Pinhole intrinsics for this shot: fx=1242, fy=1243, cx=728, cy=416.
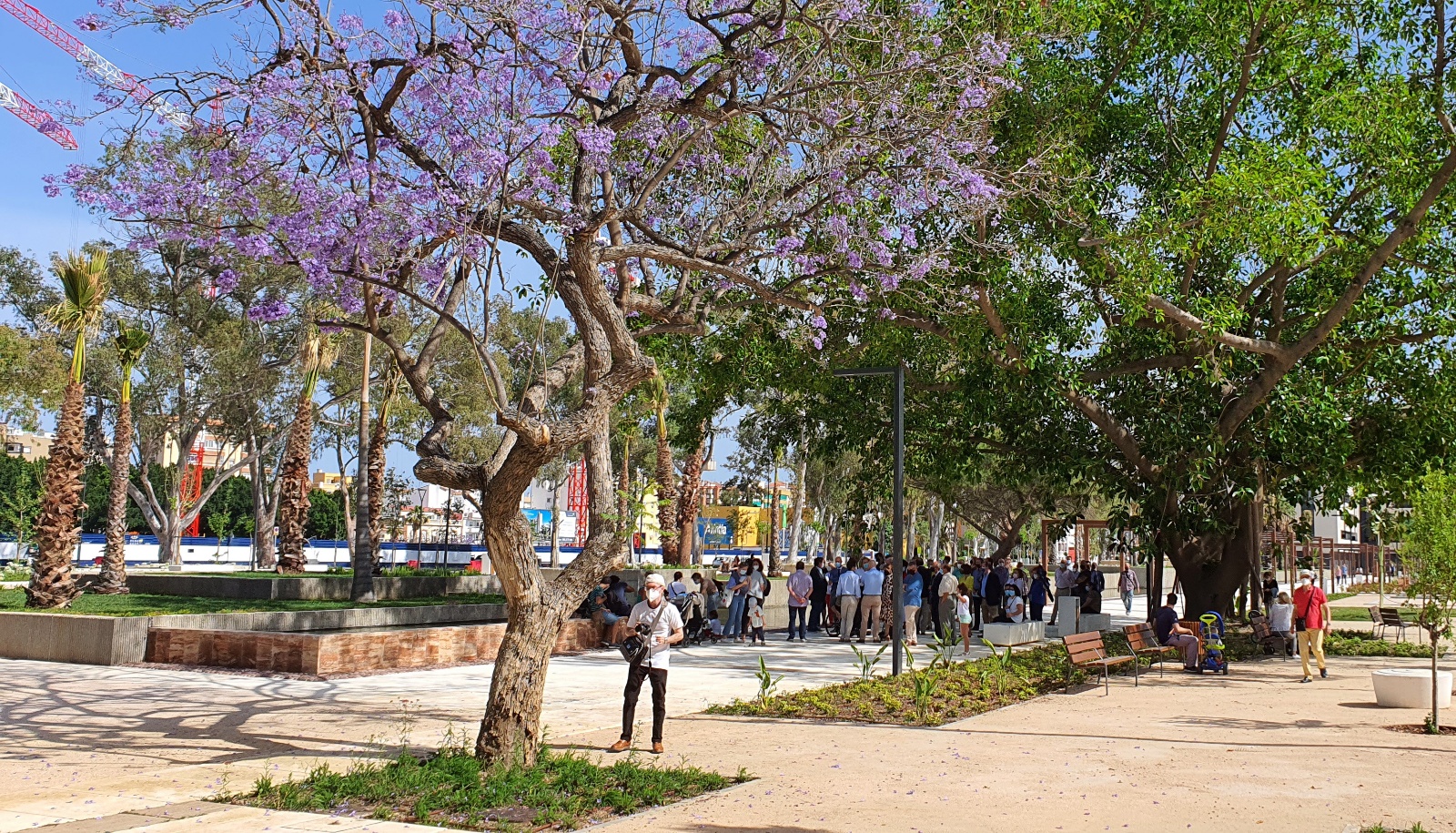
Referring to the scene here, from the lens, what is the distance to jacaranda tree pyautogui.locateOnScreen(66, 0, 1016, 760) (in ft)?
29.7

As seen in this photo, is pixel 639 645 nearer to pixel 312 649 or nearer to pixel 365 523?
pixel 312 649

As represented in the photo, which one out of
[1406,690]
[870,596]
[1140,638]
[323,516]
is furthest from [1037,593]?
[323,516]

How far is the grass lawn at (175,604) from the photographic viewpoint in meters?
18.5

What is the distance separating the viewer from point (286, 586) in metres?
25.7

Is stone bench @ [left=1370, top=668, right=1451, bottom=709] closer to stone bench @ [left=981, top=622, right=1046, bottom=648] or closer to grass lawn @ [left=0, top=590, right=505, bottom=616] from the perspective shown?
stone bench @ [left=981, top=622, right=1046, bottom=648]

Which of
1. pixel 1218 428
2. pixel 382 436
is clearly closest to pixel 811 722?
pixel 1218 428

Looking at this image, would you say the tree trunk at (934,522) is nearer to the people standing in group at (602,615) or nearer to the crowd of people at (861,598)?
the crowd of people at (861,598)

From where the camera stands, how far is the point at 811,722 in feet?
40.0

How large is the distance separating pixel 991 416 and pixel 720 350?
457cm

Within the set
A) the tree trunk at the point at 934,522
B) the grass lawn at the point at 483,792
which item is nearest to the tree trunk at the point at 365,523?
the grass lawn at the point at 483,792

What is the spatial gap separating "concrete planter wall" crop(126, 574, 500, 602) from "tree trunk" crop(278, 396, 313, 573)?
245cm

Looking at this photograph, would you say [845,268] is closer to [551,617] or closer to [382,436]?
[551,617]

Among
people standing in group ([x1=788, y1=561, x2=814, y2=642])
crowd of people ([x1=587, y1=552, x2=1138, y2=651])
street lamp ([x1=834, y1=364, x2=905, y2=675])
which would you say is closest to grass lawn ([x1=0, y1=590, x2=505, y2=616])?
crowd of people ([x1=587, y1=552, x2=1138, y2=651])

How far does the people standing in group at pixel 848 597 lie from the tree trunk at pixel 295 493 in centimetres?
1433
